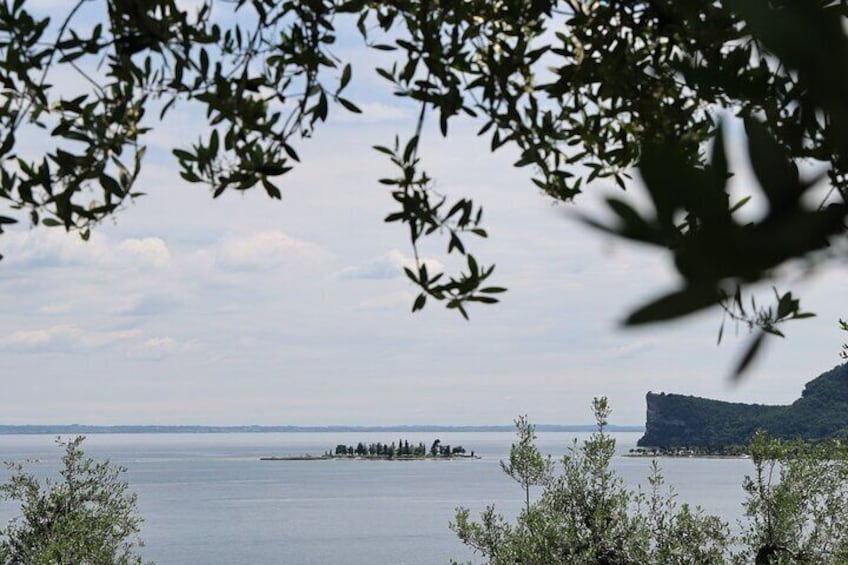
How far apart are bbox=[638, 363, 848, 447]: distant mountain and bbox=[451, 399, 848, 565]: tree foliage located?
140 cm

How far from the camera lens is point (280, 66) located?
167 inches

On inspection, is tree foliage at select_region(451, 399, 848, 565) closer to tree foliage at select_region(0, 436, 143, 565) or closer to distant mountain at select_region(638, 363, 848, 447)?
distant mountain at select_region(638, 363, 848, 447)

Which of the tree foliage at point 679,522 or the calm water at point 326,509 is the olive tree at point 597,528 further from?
the calm water at point 326,509

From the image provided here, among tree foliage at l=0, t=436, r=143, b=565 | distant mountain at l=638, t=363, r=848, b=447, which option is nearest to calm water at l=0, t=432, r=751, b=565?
distant mountain at l=638, t=363, r=848, b=447

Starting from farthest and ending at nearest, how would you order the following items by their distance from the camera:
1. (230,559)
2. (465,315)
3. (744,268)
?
(230,559) → (465,315) → (744,268)

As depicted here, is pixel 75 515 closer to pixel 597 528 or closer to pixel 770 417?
pixel 597 528

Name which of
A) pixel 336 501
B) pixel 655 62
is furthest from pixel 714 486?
pixel 655 62

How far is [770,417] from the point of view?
8944 cm

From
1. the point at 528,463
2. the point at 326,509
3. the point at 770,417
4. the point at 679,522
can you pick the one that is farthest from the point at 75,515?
the point at 326,509

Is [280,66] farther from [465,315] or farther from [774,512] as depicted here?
[774,512]

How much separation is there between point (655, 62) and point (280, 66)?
1.44 metres

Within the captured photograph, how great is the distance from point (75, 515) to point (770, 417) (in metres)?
69.2

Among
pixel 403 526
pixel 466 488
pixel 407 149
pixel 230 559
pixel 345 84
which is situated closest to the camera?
pixel 407 149

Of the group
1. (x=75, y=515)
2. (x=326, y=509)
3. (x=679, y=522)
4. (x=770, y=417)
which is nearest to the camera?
(x=679, y=522)
